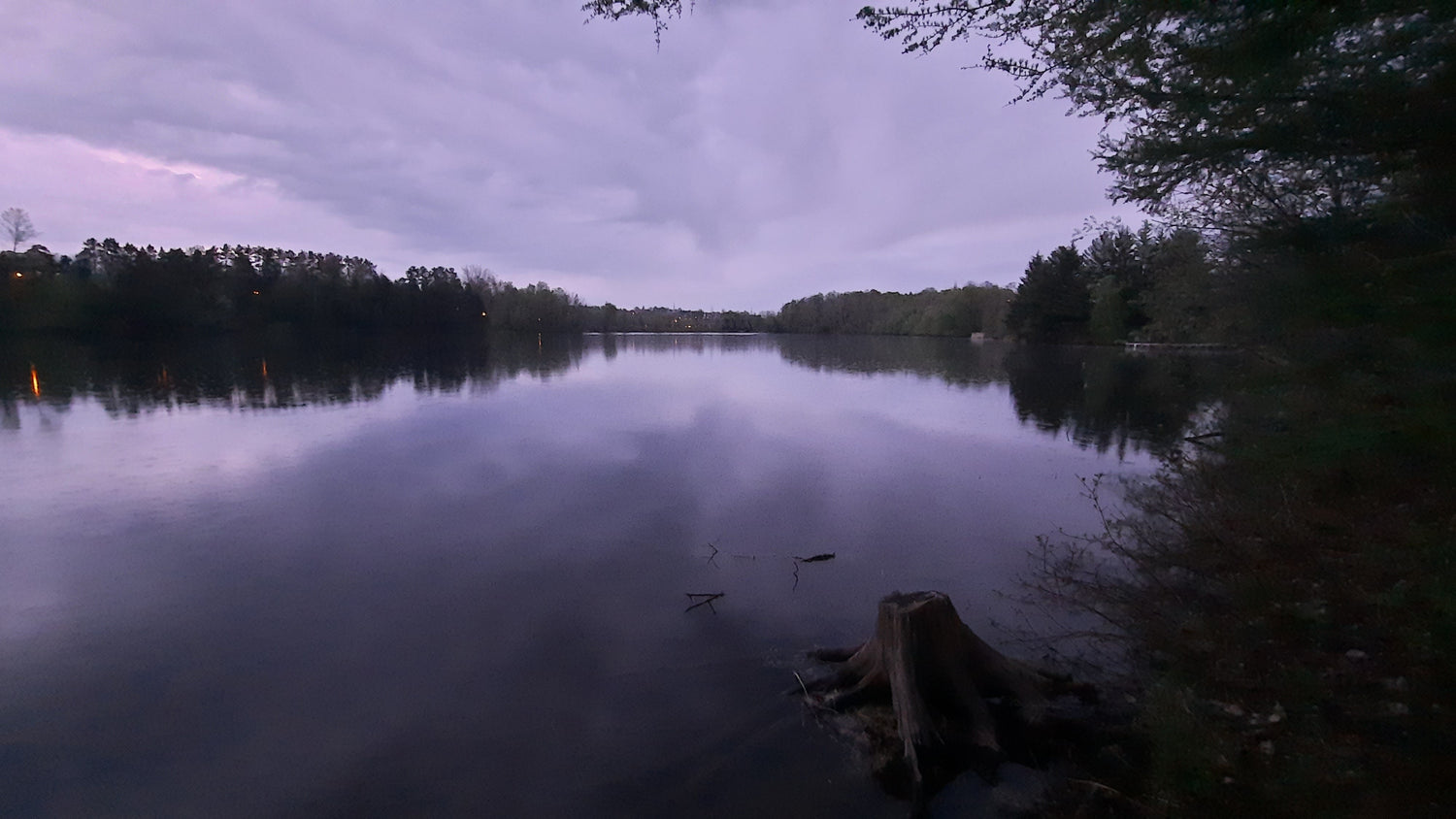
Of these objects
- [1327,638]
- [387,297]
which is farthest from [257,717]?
[387,297]

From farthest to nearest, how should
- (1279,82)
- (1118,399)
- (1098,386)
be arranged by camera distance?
1. (1098,386)
2. (1118,399)
3. (1279,82)

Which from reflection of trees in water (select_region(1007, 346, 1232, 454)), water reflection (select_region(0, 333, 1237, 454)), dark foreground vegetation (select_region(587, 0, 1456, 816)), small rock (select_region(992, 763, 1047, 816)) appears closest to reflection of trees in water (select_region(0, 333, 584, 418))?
water reflection (select_region(0, 333, 1237, 454))

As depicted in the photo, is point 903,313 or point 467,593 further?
point 903,313

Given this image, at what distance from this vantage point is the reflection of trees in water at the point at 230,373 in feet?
77.4

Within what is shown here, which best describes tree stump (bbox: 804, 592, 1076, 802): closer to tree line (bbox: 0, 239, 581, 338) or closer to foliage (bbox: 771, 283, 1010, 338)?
tree line (bbox: 0, 239, 581, 338)

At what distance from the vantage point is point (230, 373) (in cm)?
3259

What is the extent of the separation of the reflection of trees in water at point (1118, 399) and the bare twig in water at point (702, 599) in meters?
8.38

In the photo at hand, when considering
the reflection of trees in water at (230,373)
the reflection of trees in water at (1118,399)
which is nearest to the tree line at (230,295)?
the reflection of trees in water at (230,373)

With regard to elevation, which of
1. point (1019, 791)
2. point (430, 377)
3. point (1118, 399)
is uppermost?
point (430, 377)

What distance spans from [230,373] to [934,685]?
38430 mm

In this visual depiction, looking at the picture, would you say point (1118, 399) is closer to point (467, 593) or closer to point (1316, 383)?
point (1316, 383)

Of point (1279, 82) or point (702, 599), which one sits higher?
point (1279, 82)

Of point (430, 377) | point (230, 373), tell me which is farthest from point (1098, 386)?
point (230, 373)

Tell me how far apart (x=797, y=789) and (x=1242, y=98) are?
16.7 feet
